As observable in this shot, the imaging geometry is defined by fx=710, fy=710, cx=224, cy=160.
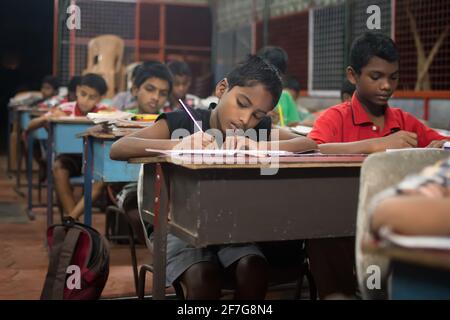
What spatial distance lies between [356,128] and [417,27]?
3205mm

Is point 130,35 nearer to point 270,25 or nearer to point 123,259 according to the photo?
point 270,25

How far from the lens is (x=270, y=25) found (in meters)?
8.78

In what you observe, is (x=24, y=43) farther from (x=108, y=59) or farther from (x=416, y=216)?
(x=416, y=216)

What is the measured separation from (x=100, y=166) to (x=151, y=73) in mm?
906

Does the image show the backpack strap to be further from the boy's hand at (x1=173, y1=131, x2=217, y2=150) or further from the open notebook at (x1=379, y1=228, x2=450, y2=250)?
the open notebook at (x1=379, y1=228, x2=450, y2=250)

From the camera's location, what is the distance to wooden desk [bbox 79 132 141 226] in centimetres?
311

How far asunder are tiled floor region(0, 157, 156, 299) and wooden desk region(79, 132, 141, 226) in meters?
0.39

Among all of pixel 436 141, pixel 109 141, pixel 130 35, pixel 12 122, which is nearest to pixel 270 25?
pixel 130 35

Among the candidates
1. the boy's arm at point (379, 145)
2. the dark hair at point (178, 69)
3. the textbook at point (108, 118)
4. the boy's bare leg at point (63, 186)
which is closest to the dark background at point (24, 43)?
the dark hair at point (178, 69)

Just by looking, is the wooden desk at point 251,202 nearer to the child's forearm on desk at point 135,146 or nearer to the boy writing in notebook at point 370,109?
the child's forearm on desk at point 135,146

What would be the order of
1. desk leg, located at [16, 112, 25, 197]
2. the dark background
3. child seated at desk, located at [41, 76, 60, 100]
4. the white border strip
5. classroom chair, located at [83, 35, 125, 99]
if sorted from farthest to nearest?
the dark background, classroom chair, located at [83, 35, 125, 99], child seated at desk, located at [41, 76, 60, 100], the white border strip, desk leg, located at [16, 112, 25, 197]

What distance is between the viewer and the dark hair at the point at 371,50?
2.46 meters

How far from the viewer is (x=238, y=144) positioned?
197cm

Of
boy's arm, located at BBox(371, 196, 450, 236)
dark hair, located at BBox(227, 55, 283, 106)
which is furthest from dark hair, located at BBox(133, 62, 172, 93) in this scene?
boy's arm, located at BBox(371, 196, 450, 236)
